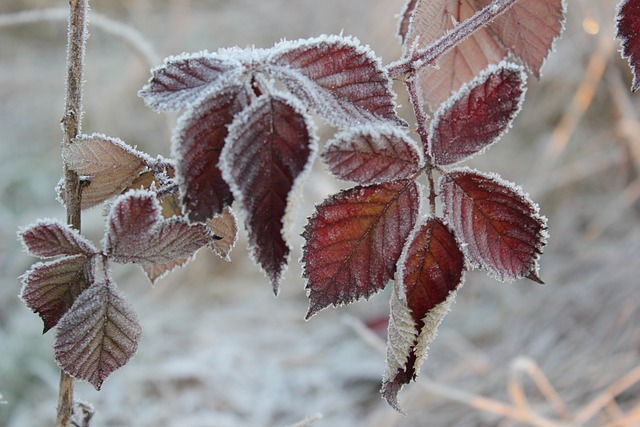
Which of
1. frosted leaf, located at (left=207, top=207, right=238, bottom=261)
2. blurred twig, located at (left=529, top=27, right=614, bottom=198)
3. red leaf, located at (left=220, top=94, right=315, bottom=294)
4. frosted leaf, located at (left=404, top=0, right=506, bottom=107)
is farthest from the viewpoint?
blurred twig, located at (left=529, top=27, right=614, bottom=198)

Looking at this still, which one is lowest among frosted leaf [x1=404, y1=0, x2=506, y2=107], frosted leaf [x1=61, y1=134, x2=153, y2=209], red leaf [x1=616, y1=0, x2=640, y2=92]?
frosted leaf [x1=61, y1=134, x2=153, y2=209]

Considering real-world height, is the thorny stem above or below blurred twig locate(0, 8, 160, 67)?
below

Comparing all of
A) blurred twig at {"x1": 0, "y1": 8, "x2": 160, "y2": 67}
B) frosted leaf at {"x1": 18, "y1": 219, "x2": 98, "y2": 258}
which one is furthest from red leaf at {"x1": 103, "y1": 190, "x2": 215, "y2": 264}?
blurred twig at {"x1": 0, "y1": 8, "x2": 160, "y2": 67}

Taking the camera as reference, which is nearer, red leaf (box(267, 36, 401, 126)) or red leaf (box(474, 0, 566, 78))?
red leaf (box(267, 36, 401, 126))

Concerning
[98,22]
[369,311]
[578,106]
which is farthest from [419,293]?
[578,106]

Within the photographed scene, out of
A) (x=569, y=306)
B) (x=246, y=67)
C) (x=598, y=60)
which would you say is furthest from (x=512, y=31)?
(x=598, y=60)

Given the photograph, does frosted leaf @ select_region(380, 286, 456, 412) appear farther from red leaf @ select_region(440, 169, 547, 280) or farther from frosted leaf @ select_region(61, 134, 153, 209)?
frosted leaf @ select_region(61, 134, 153, 209)

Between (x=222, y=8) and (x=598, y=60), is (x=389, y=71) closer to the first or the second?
(x=598, y=60)

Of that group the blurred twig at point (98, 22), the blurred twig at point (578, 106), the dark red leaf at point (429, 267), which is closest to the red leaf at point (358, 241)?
the dark red leaf at point (429, 267)

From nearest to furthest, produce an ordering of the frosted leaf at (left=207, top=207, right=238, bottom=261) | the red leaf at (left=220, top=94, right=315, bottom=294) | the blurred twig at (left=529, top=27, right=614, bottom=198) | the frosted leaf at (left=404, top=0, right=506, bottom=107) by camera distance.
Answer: the red leaf at (left=220, top=94, right=315, bottom=294), the frosted leaf at (left=207, top=207, right=238, bottom=261), the frosted leaf at (left=404, top=0, right=506, bottom=107), the blurred twig at (left=529, top=27, right=614, bottom=198)
